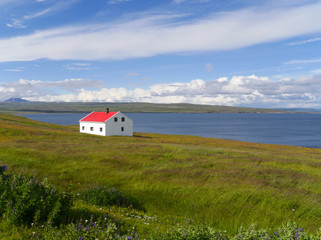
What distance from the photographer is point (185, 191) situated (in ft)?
42.9

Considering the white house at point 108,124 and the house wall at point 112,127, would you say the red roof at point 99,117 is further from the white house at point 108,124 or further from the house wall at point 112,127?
the house wall at point 112,127

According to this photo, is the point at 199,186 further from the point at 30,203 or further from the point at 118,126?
the point at 118,126

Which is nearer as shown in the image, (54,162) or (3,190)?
(3,190)

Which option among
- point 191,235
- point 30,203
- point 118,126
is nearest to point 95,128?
point 118,126

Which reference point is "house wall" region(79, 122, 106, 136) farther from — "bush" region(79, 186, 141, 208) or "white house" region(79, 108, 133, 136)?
"bush" region(79, 186, 141, 208)

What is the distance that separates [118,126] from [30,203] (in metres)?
71.9

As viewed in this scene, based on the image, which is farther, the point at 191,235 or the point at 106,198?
the point at 106,198

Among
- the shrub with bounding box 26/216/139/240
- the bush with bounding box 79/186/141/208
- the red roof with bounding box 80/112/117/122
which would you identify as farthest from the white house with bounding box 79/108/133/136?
the shrub with bounding box 26/216/139/240

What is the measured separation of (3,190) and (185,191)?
27.7 ft

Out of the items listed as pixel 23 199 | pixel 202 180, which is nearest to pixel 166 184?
pixel 202 180

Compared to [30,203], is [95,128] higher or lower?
lower

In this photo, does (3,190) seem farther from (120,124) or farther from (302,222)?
(120,124)

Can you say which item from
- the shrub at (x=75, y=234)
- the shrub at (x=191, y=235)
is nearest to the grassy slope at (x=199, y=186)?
the shrub at (x=191, y=235)

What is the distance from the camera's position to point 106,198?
10594 mm
